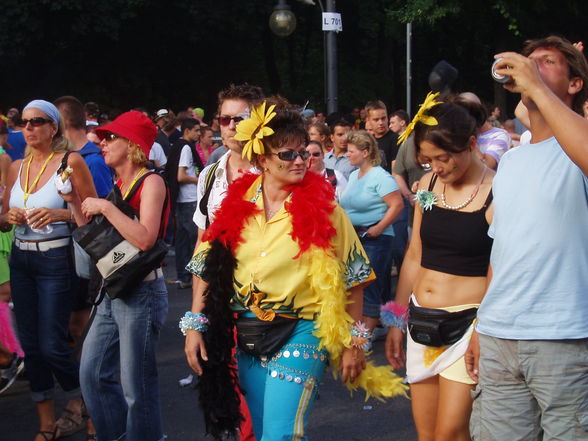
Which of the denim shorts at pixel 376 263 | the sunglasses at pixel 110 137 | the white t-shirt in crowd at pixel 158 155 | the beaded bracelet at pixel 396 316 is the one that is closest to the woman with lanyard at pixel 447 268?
the beaded bracelet at pixel 396 316

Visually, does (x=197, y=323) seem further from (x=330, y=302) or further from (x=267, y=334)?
(x=330, y=302)

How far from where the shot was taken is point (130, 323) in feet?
14.2

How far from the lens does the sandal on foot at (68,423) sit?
5.31 meters

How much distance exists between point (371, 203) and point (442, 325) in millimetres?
3550

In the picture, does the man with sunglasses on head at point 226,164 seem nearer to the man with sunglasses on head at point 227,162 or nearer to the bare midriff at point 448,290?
the man with sunglasses on head at point 227,162

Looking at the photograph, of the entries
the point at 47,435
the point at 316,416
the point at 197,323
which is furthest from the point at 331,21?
the point at 197,323

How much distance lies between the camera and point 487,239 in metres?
3.71

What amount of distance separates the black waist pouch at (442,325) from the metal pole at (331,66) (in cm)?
946

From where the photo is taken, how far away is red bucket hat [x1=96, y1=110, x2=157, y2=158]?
444 centimetres

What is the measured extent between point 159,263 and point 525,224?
2.10 m

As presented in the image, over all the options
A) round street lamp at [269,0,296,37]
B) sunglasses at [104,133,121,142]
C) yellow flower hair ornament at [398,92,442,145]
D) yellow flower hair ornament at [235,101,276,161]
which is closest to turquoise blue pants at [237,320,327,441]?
yellow flower hair ornament at [235,101,276,161]


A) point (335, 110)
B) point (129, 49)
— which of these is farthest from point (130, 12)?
point (335, 110)

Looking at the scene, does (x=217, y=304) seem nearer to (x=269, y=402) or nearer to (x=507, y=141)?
(x=269, y=402)

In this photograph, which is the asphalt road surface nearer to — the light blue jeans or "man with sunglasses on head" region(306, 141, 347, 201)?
the light blue jeans
